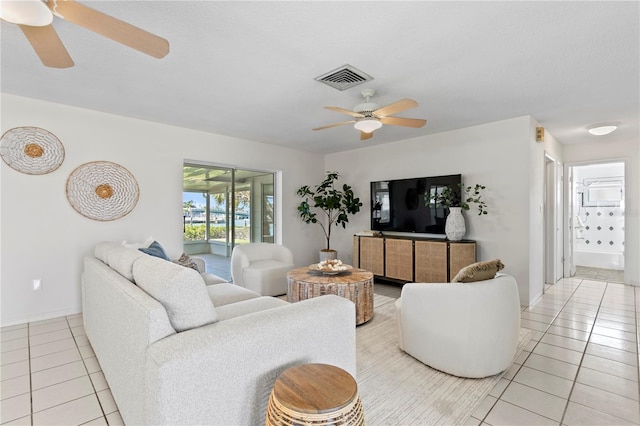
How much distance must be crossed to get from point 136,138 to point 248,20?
286cm

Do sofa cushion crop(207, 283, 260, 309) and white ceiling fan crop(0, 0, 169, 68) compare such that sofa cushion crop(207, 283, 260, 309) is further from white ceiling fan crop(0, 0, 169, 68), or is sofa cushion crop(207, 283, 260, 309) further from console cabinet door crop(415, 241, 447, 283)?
console cabinet door crop(415, 241, 447, 283)

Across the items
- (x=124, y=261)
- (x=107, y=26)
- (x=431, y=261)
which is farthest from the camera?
(x=431, y=261)

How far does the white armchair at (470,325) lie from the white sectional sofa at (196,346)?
81 cm

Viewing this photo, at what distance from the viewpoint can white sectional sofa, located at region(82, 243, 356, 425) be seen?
46.8 inches

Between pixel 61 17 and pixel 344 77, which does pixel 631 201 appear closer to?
pixel 344 77

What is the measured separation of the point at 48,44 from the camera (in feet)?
5.73

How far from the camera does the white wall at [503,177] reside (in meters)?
3.89

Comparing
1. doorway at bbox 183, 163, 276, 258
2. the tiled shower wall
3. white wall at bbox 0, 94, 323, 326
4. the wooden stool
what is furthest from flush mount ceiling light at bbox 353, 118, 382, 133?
the tiled shower wall

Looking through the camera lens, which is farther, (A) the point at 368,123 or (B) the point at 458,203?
(B) the point at 458,203

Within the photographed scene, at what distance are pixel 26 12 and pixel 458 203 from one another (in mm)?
4540

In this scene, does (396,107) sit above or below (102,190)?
above

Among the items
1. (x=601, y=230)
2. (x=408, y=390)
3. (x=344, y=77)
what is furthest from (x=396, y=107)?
(x=601, y=230)

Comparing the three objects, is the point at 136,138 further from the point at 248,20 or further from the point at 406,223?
the point at 406,223

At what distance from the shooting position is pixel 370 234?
532 cm
